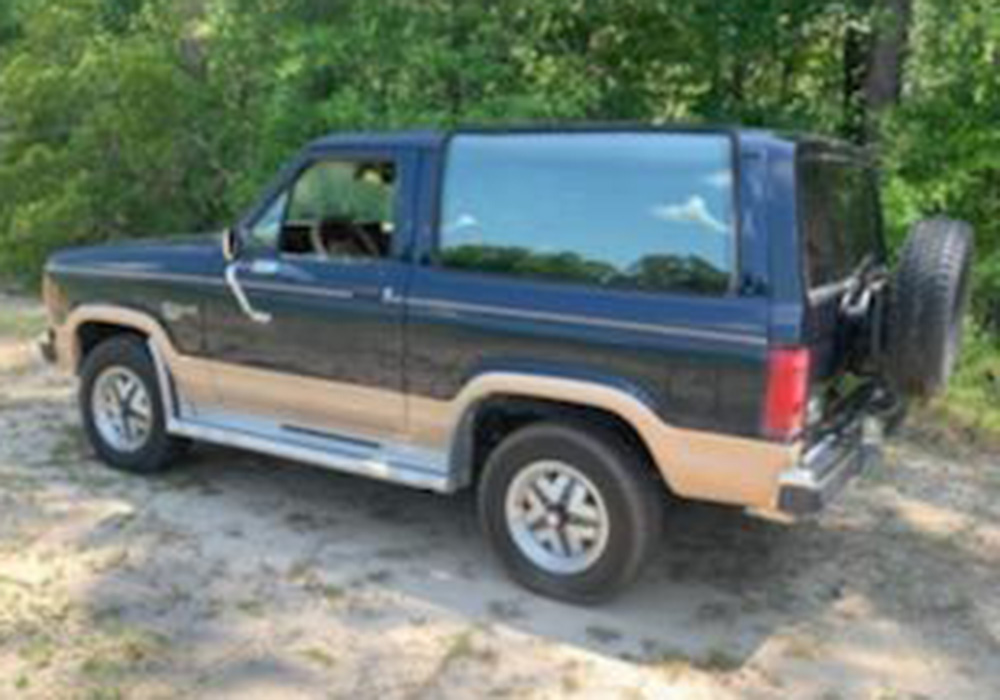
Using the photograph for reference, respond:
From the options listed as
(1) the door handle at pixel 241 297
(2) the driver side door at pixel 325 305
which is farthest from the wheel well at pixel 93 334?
(1) the door handle at pixel 241 297

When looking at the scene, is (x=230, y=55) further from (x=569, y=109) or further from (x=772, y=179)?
(x=772, y=179)

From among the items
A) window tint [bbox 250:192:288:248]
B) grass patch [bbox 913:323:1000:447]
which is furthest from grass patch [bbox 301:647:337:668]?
grass patch [bbox 913:323:1000:447]

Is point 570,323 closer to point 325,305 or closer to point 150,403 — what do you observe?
point 325,305

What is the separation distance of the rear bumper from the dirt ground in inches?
23.2

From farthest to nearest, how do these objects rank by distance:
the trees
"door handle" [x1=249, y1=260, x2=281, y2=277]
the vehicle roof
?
the trees, "door handle" [x1=249, y1=260, x2=281, y2=277], the vehicle roof

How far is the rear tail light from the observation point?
13.1 feet

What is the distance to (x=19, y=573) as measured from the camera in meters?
4.82

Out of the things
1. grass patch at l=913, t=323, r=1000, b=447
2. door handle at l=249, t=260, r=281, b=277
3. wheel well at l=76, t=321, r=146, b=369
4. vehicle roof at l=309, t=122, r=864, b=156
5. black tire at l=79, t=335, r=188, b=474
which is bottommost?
grass patch at l=913, t=323, r=1000, b=447

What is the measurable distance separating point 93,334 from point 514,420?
2.58m

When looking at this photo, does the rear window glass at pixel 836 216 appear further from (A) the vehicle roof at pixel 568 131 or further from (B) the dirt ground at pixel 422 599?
(B) the dirt ground at pixel 422 599

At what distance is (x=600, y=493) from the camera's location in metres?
4.48

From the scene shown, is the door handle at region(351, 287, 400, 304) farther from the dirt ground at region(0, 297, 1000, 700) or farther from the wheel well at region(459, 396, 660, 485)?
the dirt ground at region(0, 297, 1000, 700)

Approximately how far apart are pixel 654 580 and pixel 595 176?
1.75 m

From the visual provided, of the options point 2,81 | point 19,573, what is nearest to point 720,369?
point 19,573
